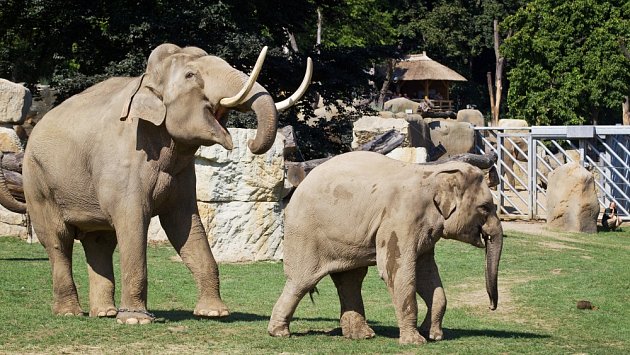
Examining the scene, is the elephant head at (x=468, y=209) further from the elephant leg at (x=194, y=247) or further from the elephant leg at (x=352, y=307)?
the elephant leg at (x=194, y=247)

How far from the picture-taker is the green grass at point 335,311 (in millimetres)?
9750

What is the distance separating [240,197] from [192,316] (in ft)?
17.4

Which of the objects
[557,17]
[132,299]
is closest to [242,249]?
[132,299]

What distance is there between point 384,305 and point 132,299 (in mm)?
4022

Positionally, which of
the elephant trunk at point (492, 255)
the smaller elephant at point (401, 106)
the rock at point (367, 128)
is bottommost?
the elephant trunk at point (492, 255)

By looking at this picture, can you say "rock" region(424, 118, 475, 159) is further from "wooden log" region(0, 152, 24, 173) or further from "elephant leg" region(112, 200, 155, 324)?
"elephant leg" region(112, 200, 155, 324)

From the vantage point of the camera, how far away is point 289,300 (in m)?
10.1

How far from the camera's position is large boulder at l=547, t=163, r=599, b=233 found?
84.1 feet

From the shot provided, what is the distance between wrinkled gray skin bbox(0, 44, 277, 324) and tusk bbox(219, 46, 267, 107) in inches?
2.7

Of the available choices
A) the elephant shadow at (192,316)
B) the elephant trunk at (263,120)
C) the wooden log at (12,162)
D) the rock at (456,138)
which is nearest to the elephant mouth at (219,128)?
the elephant trunk at (263,120)

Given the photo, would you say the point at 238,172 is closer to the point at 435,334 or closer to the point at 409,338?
the point at 435,334

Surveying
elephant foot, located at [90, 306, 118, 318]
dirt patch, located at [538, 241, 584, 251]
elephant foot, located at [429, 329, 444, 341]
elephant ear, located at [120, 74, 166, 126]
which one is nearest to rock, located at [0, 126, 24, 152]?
elephant foot, located at [90, 306, 118, 318]

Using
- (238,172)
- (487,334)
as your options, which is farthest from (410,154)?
(487,334)

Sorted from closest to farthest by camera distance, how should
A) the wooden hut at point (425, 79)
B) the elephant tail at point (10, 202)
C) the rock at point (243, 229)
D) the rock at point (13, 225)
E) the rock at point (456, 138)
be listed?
the elephant tail at point (10, 202) < the rock at point (243, 229) < the rock at point (13, 225) < the rock at point (456, 138) < the wooden hut at point (425, 79)
